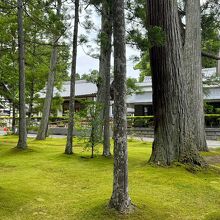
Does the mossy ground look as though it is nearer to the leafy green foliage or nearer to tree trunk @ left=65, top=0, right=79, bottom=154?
the leafy green foliage

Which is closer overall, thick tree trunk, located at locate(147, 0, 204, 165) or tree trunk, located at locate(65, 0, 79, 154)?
thick tree trunk, located at locate(147, 0, 204, 165)

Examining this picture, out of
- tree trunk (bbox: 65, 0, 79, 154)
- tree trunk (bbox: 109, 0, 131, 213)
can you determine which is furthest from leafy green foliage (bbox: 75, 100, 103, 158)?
tree trunk (bbox: 109, 0, 131, 213)

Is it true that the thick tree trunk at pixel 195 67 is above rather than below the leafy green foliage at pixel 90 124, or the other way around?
above

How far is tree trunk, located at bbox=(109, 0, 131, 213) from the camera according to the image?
4.30 meters

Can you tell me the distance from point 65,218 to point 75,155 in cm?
545

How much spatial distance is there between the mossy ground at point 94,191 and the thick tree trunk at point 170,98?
0.40 meters

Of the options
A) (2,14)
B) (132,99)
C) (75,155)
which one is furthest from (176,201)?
(132,99)

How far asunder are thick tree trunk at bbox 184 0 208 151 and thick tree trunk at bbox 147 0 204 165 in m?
3.25

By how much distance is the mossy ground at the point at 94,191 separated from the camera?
446 cm

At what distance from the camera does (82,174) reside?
710 cm

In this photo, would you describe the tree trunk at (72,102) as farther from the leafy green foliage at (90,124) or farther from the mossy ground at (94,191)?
the mossy ground at (94,191)

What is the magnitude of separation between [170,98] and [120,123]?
3.42m

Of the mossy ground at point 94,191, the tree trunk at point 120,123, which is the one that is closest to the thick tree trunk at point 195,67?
the mossy ground at point 94,191

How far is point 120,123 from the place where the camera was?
4.34m
